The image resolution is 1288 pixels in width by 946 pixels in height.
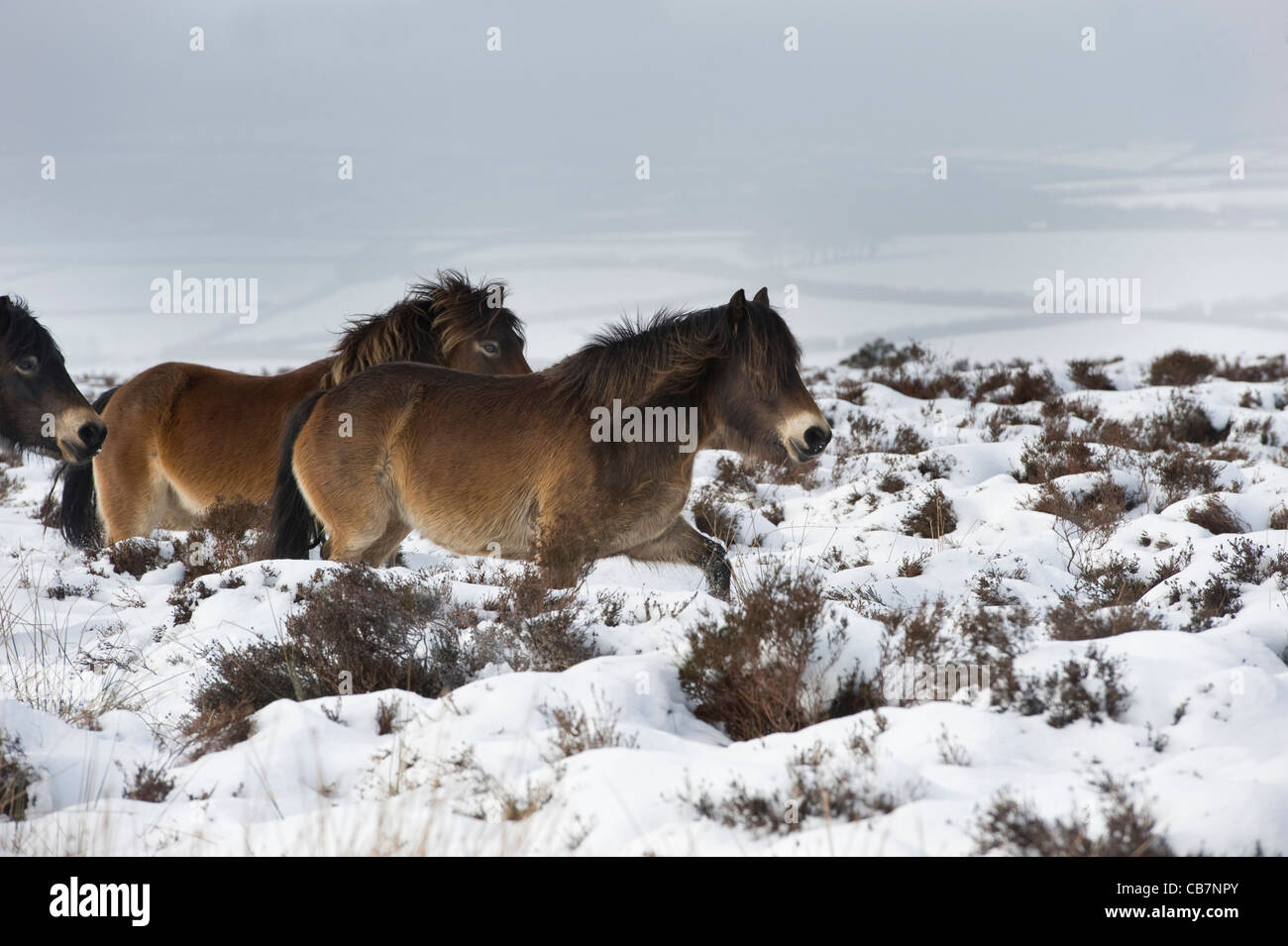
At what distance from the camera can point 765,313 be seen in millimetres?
6230

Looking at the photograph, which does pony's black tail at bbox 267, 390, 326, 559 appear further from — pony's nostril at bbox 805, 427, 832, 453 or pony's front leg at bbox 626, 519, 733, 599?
pony's nostril at bbox 805, 427, 832, 453

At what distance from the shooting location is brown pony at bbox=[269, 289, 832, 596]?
6.17 metres

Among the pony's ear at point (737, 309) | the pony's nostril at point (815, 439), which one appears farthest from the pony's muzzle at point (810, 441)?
the pony's ear at point (737, 309)

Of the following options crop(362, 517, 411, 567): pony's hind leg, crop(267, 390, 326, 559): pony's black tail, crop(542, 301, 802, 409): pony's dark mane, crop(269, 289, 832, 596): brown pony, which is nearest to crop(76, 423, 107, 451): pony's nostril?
crop(267, 390, 326, 559): pony's black tail

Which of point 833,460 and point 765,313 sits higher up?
point 765,313

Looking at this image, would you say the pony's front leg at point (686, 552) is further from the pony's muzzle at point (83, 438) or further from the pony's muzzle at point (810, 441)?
the pony's muzzle at point (83, 438)

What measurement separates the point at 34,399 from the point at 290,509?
6.30 ft

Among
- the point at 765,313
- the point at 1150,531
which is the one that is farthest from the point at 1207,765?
the point at 1150,531

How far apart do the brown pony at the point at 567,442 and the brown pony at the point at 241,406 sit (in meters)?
1.39

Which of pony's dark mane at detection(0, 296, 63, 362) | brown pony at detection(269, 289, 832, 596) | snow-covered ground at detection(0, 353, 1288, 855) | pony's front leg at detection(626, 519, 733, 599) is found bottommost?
snow-covered ground at detection(0, 353, 1288, 855)

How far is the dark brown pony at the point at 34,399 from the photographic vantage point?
7219mm

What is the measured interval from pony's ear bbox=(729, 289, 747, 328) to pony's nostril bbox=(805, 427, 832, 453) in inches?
30.7
